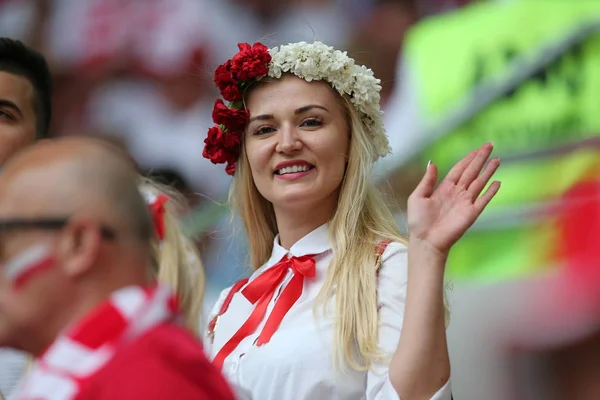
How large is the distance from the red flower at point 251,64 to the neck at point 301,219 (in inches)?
17.6

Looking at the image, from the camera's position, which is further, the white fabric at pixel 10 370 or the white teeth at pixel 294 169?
the white teeth at pixel 294 169

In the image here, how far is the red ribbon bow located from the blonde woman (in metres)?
0.50

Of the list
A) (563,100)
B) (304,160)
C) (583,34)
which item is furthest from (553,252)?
(304,160)

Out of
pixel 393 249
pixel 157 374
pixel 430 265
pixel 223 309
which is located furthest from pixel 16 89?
pixel 157 374

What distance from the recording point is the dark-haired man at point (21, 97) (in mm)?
3088

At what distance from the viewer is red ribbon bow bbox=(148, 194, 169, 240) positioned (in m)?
2.34

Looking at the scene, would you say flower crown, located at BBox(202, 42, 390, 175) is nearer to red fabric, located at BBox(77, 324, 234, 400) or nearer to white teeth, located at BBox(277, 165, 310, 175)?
white teeth, located at BBox(277, 165, 310, 175)

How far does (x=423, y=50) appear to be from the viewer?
12.6 ft

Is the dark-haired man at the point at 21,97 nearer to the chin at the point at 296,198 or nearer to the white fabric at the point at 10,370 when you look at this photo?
the white fabric at the point at 10,370

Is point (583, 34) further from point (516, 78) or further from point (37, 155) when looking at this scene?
point (37, 155)

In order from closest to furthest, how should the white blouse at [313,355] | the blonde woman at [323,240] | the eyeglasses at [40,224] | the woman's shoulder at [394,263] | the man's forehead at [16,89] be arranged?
1. the eyeglasses at [40,224]
2. the blonde woman at [323,240]
3. the white blouse at [313,355]
4. the woman's shoulder at [394,263]
5. the man's forehead at [16,89]

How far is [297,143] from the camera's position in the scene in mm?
2873

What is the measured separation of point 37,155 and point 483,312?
230cm

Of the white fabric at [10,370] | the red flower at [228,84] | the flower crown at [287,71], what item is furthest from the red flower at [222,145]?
the white fabric at [10,370]
